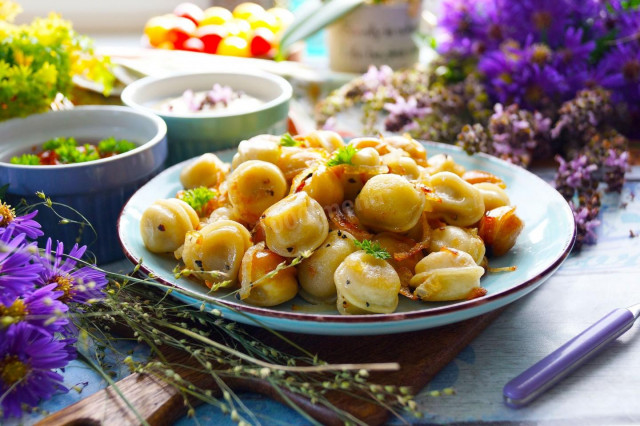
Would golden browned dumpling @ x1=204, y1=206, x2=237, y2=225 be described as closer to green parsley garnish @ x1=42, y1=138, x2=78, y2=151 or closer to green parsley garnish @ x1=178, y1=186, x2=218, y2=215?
green parsley garnish @ x1=178, y1=186, x2=218, y2=215

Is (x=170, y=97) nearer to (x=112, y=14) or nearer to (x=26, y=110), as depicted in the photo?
(x=26, y=110)

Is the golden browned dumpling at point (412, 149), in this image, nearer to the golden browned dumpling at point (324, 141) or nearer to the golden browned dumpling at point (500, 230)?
the golden browned dumpling at point (324, 141)

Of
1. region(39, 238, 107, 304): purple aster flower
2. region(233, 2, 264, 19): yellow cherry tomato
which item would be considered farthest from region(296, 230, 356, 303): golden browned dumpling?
region(233, 2, 264, 19): yellow cherry tomato

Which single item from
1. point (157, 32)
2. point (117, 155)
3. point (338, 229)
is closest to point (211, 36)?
point (157, 32)

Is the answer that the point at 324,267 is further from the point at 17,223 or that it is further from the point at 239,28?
the point at 239,28

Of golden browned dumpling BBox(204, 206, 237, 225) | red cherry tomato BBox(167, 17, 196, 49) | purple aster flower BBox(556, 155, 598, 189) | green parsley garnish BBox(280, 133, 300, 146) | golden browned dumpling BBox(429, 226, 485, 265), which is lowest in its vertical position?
purple aster flower BBox(556, 155, 598, 189)

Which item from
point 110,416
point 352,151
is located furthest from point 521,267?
point 110,416
